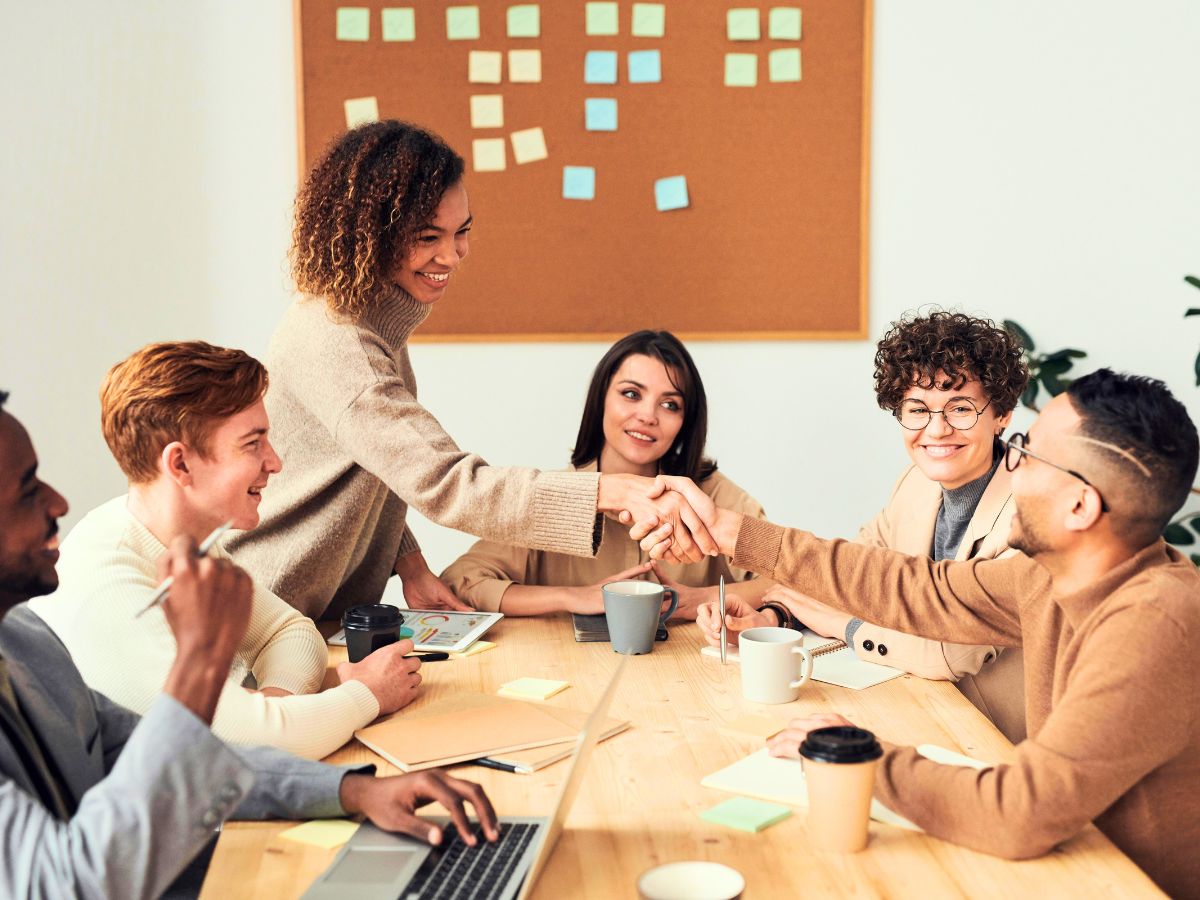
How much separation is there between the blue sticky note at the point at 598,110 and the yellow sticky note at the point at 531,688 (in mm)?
2103

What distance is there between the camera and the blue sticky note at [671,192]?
134 inches

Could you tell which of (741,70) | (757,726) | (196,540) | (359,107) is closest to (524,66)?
(359,107)

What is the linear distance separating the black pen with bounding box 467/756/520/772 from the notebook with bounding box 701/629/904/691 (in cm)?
54

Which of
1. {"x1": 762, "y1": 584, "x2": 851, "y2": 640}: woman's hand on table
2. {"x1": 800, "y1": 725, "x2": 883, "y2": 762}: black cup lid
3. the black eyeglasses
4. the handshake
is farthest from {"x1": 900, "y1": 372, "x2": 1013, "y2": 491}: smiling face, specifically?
{"x1": 800, "y1": 725, "x2": 883, "y2": 762}: black cup lid

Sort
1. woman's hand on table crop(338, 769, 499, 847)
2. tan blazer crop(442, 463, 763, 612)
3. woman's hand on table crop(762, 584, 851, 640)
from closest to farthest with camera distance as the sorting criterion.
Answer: woman's hand on table crop(338, 769, 499, 847)
woman's hand on table crop(762, 584, 851, 640)
tan blazer crop(442, 463, 763, 612)

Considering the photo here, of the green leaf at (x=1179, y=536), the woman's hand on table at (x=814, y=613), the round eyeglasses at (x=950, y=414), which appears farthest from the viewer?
the green leaf at (x=1179, y=536)

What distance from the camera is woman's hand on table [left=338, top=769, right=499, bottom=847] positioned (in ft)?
3.84

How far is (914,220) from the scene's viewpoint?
346cm

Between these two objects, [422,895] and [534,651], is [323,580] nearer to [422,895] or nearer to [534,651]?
[534,651]

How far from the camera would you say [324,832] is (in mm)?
1217

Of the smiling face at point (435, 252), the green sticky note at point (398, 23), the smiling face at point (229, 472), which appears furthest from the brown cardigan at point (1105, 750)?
the green sticky note at point (398, 23)

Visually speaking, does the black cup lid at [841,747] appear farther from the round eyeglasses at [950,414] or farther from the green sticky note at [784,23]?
the green sticky note at [784,23]

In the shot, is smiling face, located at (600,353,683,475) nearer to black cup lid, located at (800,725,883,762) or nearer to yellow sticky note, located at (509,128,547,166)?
yellow sticky note, located at (509,128,547,166)

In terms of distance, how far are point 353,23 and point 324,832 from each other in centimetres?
268
